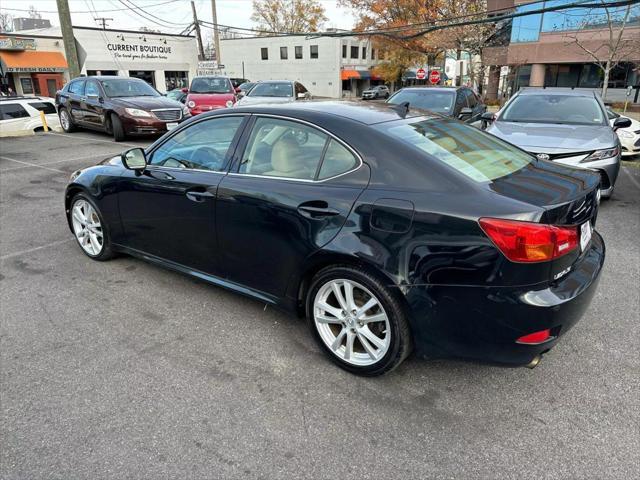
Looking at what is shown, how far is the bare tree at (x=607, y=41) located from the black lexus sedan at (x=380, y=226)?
68.1 ft

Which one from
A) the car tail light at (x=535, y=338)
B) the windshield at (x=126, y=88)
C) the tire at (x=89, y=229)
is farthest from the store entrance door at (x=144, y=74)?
the car tail light at (x=535, y=338)

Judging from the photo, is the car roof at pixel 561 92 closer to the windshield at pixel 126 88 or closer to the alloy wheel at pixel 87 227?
the alloy wheel at pixel 87 227

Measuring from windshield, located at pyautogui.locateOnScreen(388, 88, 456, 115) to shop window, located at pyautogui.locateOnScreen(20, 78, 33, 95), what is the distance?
116 feet

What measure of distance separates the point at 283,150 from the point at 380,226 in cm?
99

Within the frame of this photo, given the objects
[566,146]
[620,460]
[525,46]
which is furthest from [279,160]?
[525,46]

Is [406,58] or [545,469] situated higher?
[406,58]

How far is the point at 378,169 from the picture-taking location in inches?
106

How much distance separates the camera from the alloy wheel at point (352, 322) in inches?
108

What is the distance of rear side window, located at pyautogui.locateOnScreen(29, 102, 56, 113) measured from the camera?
14.9 meters

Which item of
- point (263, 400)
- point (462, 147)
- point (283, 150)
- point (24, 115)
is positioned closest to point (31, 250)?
point (283, 150)

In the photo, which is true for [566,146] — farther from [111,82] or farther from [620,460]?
[111,82]

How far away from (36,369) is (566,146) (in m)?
6.29

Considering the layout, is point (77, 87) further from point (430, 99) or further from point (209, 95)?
point (430, 99)

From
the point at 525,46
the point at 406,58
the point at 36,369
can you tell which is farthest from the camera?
the point at 406,58
